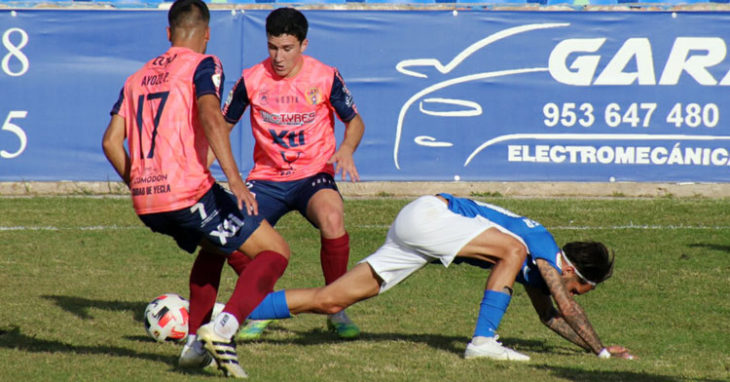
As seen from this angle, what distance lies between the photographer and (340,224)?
745 centimetres

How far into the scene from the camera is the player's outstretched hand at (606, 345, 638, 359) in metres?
6.57

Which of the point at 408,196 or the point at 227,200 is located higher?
the point at 227,200

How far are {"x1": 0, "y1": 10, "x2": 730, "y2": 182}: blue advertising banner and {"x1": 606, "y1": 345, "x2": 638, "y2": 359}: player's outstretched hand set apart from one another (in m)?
8.46

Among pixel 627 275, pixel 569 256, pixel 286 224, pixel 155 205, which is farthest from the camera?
pixel 286 224

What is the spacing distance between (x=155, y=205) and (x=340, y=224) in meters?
1.95

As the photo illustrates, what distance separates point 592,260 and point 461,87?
29.0 ft

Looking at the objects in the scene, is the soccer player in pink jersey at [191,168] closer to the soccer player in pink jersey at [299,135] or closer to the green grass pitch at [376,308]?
the green grass pitch at [376,308]

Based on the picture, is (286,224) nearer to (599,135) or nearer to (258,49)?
(258,49)

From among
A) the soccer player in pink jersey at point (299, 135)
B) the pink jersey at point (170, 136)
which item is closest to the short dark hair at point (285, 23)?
the soccer player in pink jersey at point (299, 135)

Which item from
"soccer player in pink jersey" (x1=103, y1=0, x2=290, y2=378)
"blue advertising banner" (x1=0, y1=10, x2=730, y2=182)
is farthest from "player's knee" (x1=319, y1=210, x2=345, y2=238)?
"blue advertising banner" (x1=0, y1=10, x2=730, y2=182)

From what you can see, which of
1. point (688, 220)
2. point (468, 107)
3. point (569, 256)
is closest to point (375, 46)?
point (468, 107)

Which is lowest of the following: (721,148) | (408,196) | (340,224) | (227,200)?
(408,196)

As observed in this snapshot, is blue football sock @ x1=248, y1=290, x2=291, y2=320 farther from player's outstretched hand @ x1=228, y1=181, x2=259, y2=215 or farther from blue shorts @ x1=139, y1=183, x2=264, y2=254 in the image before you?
player's outstretched hand @ x1=228, y1=181, x2=259, y2=215

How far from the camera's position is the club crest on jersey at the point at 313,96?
776 cm
